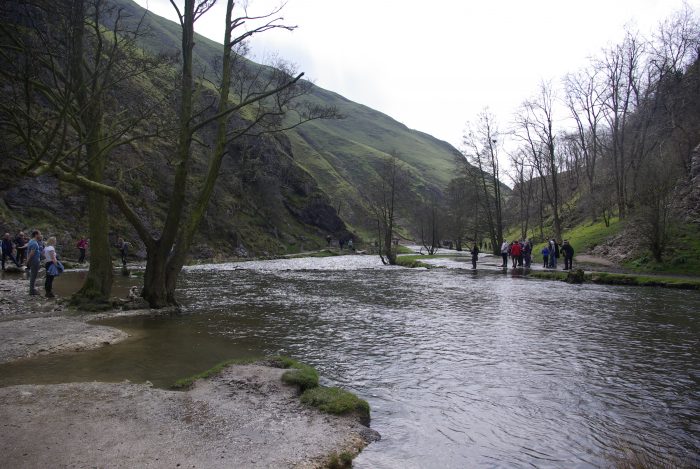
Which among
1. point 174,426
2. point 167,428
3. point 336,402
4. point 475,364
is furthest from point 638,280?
point 167,428

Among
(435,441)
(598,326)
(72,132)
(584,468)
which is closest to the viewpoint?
(584,468)

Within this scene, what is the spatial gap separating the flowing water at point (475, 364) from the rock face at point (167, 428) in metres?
0.84

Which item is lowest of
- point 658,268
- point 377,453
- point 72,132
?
point 377,453

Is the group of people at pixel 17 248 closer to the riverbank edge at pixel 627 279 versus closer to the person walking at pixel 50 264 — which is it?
the person walking at pixel 50 264

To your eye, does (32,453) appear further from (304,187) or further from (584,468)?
(304,187)

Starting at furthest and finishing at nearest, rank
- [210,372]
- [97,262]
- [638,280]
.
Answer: [638,280] → [97,262] → [210,372]

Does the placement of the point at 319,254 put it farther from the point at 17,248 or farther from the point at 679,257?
the point at 679,257

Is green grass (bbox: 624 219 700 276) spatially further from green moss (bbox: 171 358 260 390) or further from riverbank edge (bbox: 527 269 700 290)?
green moss (bbox: 171 358 260 390)

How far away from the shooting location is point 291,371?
29.0 feet

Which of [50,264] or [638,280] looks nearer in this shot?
[50,264]

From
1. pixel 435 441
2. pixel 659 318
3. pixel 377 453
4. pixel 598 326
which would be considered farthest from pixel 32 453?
pixel 659 318

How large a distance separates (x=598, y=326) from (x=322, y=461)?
1220cm

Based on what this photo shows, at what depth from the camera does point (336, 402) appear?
7.34 m

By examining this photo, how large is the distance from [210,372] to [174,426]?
2.56 metres
